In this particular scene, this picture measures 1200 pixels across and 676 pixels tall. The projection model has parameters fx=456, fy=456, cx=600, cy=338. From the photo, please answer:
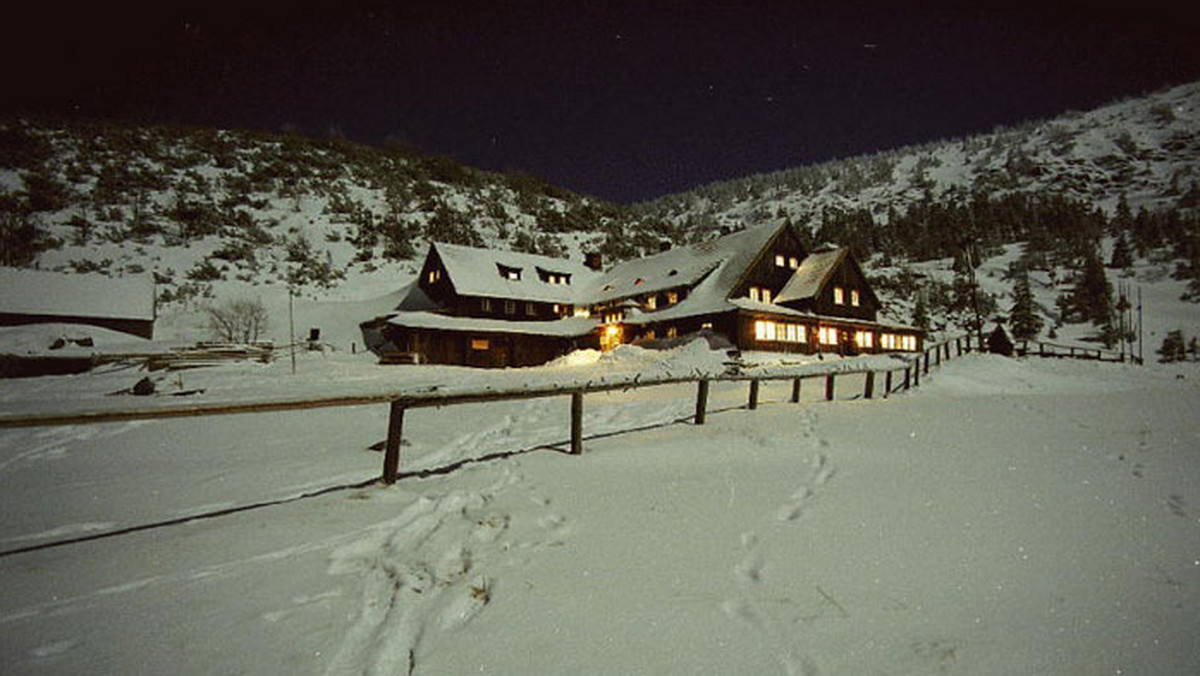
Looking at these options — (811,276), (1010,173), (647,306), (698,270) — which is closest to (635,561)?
(647,306)

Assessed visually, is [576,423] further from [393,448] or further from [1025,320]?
[1025,320]

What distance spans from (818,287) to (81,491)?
117 feet

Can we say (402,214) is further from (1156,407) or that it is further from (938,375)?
(1156,407)

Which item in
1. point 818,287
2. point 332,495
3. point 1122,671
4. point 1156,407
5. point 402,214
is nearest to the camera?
point 1122,671

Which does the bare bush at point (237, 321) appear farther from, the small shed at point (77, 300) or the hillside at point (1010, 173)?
the hillside at point (1010, 173)

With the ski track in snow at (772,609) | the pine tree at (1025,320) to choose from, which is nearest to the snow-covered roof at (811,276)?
the ski track in snow at (772,609)

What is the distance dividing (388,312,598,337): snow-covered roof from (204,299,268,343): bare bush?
34.1ft

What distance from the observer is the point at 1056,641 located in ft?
9.04

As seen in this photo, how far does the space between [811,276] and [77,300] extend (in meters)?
51.0

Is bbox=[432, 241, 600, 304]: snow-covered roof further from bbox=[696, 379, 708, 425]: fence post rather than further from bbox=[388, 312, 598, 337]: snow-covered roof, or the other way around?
bbox=[696, 379, 708, 425]: fence post

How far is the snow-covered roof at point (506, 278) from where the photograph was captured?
34.3 meters

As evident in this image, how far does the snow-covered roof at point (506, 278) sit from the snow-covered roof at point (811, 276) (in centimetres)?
1597

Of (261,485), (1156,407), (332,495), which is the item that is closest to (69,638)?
(332,495)

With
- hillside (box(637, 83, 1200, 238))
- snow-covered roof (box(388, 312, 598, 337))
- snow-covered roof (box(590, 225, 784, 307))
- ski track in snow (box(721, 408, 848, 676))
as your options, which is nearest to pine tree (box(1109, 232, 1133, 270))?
hillside (box(637, 83, 1200, 238))
